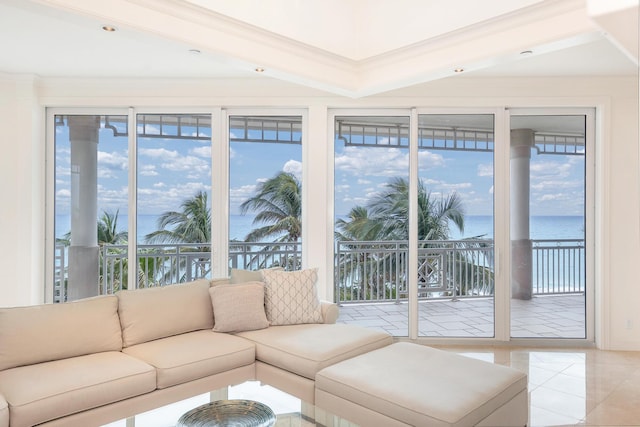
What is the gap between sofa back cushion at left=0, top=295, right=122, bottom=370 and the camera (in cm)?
259

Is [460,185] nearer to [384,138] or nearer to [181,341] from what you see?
[384,138]

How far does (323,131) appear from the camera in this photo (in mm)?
4500

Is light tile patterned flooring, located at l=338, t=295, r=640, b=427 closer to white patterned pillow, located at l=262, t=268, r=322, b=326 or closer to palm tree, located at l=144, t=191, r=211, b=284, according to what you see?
white patterned pillow, located at l=262, t=268, r=322, b=326

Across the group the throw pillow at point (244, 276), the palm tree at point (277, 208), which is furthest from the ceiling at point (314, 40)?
the throw pillow at point (244, 276)

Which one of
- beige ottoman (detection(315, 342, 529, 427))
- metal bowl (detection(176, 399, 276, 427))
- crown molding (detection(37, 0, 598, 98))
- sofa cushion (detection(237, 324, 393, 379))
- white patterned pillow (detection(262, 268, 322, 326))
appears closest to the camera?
metal bowl (detection(176, 399, 276, 427))

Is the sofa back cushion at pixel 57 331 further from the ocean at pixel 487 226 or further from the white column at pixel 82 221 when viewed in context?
the white column at pixel 82 221

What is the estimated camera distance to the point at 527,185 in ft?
14.8

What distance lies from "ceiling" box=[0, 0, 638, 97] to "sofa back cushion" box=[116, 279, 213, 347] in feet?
5.89

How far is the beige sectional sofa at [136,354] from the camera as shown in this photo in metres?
2.35

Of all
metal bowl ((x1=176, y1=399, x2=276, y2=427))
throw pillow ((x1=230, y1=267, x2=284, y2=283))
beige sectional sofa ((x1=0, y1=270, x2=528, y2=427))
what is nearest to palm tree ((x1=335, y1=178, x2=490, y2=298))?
beige sectional sofa ((x1=0, y1=270, x2=528, y2=427))

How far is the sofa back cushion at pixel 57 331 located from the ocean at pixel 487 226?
64.7 inches

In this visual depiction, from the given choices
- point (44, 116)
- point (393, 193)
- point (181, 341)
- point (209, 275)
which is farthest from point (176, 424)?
point (44, 116)

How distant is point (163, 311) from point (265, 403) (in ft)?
4.13

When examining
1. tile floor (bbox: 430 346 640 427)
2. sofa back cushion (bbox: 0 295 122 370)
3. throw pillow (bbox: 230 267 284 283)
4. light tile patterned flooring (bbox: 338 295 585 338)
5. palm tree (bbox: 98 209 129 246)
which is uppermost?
palm tree (bbox: 98 209 129 246)
